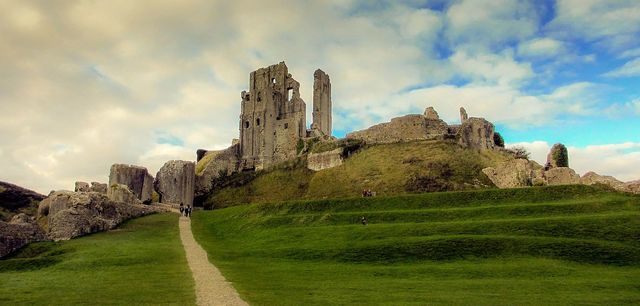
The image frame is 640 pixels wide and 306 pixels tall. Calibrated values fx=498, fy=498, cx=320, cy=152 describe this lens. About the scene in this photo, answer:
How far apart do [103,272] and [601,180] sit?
120 ft

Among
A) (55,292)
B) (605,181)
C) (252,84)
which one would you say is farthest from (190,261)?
(252,84)

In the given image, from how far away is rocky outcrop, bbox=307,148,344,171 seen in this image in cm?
6148

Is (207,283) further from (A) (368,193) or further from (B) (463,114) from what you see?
(B) (463,114)

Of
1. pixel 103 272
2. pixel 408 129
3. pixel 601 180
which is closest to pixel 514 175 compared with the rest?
pixel 601 180

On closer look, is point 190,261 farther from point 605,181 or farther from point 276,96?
point 276,96

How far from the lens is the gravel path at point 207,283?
16375 mm

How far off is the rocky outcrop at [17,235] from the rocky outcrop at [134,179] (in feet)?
73.1

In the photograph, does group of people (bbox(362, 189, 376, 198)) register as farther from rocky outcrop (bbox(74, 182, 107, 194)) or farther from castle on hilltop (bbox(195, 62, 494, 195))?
rocky outcrop (bbox(74, 182, 107, 194))

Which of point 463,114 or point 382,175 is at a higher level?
point 463,114

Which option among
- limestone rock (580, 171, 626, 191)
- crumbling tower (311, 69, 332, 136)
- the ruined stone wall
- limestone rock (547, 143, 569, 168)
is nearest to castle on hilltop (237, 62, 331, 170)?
crumbling tower (311, 69, 332, 136)

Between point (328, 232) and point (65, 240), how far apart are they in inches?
724

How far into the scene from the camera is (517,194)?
36.3 meters

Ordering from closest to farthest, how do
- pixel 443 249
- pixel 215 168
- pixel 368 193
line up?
1. pixel 443 249
2. pixel 368 193
3. pixel 215 168

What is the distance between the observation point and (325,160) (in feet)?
206
